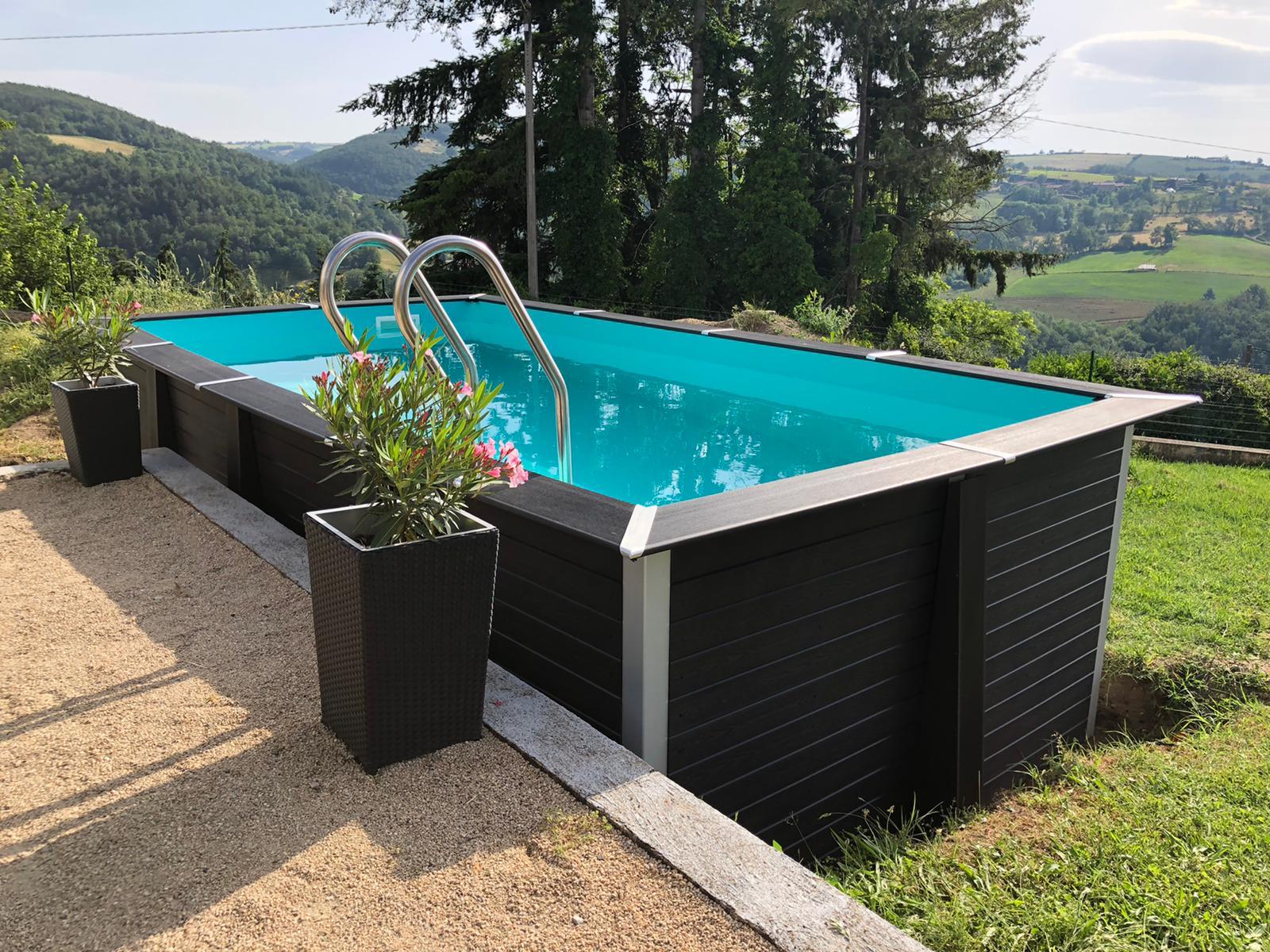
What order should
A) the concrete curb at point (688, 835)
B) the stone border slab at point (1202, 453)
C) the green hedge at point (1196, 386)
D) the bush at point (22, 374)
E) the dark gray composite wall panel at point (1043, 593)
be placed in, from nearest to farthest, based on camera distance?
the concrete curb at point (688, 835)
the dark gray composite wall panel at point (1043, 593)
the bush at point (22, 374)
the stone border slab at point (1202, 453)
the green hedge at point (1196, 386)

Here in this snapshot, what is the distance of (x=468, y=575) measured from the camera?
6.26ft

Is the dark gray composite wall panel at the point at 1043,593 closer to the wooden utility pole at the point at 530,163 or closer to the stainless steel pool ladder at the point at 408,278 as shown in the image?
the stainless steel pool ladder at the point at 408,278

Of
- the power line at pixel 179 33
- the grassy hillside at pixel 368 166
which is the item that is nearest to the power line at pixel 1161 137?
the power line at pixel 179 33

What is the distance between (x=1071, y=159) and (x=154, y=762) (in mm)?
52049

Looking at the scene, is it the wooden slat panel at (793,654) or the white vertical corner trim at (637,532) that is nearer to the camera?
the white vertical corner trim at (637,532)

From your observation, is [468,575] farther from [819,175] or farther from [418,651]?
[819,175]

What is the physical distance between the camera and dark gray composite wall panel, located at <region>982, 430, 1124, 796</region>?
292 cm

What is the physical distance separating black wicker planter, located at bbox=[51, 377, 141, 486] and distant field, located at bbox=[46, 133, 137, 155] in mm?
29420

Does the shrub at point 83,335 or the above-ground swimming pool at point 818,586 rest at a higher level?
the shrub at point 83,335

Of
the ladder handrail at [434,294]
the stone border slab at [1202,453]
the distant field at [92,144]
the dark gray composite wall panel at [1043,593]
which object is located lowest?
the stone border slab at [1202,453]

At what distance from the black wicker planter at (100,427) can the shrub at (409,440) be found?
2.42 metres

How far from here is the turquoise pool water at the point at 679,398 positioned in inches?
185

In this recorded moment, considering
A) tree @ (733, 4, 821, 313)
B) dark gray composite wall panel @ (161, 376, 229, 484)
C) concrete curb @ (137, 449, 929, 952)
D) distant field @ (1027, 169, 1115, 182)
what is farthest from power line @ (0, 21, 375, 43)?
distant field @ (1027, 169, 1115, 182)

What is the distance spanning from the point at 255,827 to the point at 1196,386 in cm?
1016
